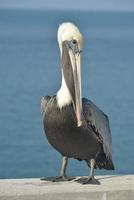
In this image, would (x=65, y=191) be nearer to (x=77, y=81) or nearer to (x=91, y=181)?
(x=91, y=181)

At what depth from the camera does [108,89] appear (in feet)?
62.7

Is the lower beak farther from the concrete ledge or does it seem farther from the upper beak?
the concrete ledge

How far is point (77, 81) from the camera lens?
5191 mm

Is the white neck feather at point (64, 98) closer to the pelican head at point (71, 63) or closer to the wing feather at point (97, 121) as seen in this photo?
the pelican head at point (71, 63)

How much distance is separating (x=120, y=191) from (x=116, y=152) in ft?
19.5

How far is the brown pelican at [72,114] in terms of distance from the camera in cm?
519

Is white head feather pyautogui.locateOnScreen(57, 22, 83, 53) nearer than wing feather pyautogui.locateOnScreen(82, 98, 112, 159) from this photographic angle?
Yes

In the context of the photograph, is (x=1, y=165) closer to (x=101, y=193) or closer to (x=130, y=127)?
(x=130, y=127)

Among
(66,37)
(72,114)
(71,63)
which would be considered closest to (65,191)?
(72,114)

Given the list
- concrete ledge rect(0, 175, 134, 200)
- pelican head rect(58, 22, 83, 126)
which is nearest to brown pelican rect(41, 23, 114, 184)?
pelican head rect(58, 22, 83, 126)

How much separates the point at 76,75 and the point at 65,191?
2.31 feet

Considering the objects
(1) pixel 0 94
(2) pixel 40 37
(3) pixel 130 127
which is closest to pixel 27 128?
(3) pixel 130 127

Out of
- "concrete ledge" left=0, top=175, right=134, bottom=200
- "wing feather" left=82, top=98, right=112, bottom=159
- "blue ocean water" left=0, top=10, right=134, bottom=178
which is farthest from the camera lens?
"blue ocean water" left=0, top=10, right=134, bottom=178

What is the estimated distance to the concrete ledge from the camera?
5000 mm
